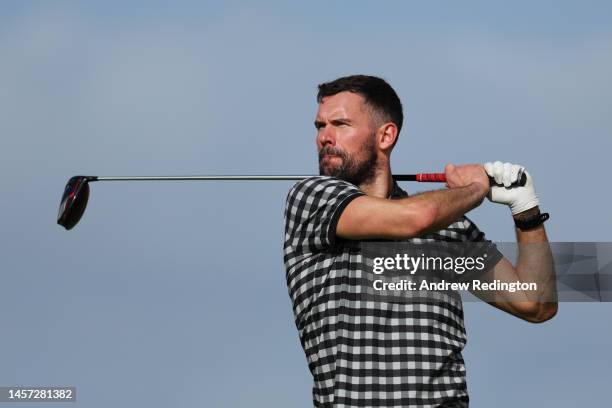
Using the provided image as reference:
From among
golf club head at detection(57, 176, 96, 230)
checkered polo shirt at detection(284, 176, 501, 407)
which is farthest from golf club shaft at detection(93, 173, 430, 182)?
checkered polo shirt at detection(284, 176, 501, 407)

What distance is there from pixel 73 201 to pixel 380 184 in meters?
3.87

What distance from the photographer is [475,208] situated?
254 inches

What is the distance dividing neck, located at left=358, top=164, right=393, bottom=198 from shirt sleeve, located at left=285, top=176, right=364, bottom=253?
1.25ft

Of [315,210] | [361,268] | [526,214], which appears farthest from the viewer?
[526,214]

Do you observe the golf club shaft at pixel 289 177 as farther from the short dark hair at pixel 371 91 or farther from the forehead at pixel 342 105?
the forehead at pixel 342 105

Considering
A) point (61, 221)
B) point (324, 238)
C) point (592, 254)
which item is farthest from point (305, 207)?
point (61, 221)

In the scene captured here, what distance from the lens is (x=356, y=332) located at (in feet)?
19.3

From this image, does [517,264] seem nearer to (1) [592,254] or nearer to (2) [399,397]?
(1) [592,254]

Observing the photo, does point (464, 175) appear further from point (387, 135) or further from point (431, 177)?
point (431, 177)

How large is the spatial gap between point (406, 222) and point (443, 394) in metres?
1.01

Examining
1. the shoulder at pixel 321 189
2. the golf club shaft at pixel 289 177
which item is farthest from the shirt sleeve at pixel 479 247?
the shoulder at pixel 321 189

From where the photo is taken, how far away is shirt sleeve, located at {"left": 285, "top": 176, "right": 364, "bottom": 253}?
609 cm
